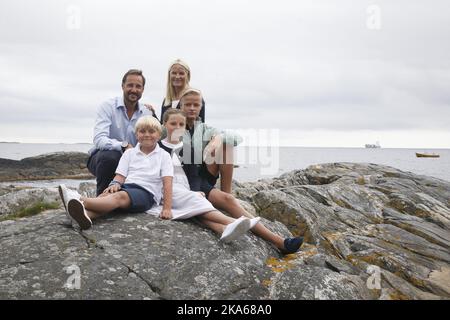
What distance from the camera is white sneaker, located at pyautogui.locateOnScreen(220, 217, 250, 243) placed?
222 inches

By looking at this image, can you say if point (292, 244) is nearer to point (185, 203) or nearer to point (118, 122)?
point (185, 203)

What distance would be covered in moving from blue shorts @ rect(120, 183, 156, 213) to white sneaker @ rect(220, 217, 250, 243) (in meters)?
1.35

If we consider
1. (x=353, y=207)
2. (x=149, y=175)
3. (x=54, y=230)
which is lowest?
(x=353, y=207)

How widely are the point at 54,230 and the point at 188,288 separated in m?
2.18

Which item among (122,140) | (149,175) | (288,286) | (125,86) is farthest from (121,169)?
(288,286)

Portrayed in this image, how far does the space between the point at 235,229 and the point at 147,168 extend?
1794mm

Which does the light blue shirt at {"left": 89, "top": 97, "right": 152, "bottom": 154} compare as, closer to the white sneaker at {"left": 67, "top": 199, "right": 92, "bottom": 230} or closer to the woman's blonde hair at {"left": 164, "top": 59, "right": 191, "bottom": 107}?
the woman's blonde hair at {"left": 164, "top": 59, "right": 191, "bottom": 107}

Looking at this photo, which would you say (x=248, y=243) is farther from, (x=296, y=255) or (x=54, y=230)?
(x=54, y=230)

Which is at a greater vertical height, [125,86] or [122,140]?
[125,86]

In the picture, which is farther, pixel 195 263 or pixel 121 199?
pixel 121 199

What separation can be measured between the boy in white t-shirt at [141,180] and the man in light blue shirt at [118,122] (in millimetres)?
537

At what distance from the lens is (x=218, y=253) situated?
5.60 meters

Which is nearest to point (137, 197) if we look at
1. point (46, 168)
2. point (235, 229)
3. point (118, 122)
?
point (235, 229)

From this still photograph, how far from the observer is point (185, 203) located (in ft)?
20.9
